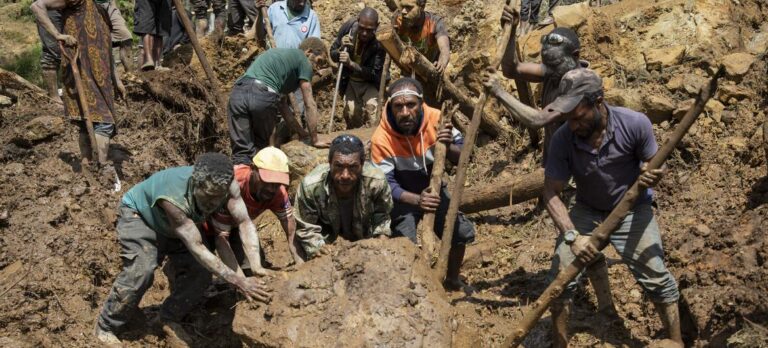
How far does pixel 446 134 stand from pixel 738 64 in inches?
139

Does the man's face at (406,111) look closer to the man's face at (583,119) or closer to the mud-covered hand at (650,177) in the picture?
the man's face at (583,119)

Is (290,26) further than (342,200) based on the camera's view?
Yes

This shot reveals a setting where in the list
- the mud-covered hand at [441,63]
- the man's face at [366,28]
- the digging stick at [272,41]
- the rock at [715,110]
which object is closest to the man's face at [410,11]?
the mud-covered hand at [441,63]

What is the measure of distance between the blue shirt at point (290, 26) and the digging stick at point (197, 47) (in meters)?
0.92

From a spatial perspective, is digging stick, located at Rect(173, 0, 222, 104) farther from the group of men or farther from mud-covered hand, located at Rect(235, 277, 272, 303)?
mud-covered hand, located at Rect(235, 277, 272, 303)

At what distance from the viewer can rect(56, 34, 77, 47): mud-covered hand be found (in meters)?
7.36

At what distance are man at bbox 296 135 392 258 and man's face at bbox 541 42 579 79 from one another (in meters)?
1.57

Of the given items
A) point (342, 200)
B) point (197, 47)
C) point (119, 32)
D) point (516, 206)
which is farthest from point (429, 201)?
point (119, 32)

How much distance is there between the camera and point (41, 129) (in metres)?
8.95

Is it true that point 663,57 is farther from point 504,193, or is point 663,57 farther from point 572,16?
point 504,193

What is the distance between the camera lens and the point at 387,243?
5004 mm

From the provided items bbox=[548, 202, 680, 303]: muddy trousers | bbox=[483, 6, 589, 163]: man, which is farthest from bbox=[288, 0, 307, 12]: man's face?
bbox=[548, 202, 680, 303]: muddy trousers

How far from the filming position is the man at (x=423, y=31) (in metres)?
7.41

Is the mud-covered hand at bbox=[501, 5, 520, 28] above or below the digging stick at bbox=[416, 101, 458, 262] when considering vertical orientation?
above
